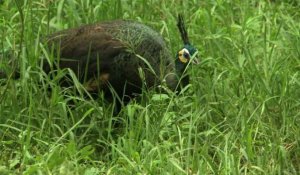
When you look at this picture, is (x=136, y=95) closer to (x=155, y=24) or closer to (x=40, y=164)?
(x=155, y=24)

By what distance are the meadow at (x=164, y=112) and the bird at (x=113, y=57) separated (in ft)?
0.32

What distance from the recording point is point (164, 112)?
14.1 feet

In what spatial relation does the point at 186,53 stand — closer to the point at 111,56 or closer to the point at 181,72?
the point at 181,72

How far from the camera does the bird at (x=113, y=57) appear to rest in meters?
4.72

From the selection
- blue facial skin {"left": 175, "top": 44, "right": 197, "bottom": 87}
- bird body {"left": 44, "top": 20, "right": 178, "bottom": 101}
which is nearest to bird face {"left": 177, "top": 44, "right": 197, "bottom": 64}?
blue facial skin {"left": 175, "top": 44, "right": 197, "bottom": 87}

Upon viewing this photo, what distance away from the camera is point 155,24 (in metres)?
5.43

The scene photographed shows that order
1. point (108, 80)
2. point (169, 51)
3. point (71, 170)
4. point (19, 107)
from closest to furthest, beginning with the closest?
point (71, 170), point (19, 107), point (108, 80), point (169, 51)

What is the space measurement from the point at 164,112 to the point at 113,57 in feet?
2.01

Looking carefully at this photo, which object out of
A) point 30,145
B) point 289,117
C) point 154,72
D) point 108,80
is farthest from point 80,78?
point 289,117

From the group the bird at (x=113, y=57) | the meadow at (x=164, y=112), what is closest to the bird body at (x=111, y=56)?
the bird at (x=113, y=57)

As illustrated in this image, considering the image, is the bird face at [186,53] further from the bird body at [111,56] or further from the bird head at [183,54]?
the bird body at [111,56]

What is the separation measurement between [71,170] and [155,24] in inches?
85.3

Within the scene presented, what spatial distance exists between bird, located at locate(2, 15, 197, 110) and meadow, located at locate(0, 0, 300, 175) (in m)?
0.10

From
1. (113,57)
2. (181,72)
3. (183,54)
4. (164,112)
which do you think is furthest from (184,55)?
(164,112)
